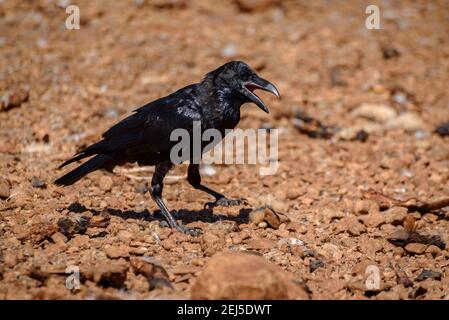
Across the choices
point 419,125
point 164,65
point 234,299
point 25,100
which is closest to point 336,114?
point 419,125

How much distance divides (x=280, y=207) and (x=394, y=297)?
6.38ft

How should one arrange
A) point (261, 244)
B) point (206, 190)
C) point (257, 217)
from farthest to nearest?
point (206, 190), point (257, 217), point (261, 244)

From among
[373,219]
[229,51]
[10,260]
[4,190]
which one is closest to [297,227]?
[373,219]

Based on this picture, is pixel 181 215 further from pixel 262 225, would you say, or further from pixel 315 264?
pixel 315 264

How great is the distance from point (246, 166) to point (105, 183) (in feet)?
5.67

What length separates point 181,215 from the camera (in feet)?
19.9

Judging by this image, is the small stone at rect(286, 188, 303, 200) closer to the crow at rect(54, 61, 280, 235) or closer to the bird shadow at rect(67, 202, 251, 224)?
the bird shadow at rect(67, 202, 251, 224)

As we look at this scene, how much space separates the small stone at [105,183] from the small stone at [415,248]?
9.73ft

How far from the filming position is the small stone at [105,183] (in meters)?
6.36

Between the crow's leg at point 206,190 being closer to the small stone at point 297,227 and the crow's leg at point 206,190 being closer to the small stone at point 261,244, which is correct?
the small stone at point 297,227

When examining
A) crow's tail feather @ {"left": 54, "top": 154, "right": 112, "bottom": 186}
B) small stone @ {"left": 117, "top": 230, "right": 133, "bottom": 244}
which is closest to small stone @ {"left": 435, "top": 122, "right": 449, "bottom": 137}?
crow's tail feather @ {"left": 54, "top": 154, "right": 112, "bottom": 186}

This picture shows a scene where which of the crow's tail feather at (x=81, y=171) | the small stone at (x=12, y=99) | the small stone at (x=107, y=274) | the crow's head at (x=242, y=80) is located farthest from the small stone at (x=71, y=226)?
the small stone at (x=12, y=99)

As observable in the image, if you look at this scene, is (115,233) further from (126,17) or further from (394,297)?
(126,17)

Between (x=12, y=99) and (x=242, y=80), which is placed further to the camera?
(x=12, y=99)
